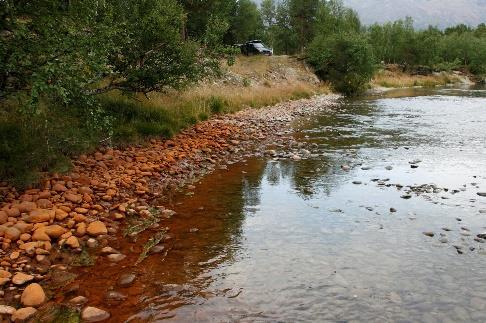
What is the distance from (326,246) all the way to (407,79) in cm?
7188

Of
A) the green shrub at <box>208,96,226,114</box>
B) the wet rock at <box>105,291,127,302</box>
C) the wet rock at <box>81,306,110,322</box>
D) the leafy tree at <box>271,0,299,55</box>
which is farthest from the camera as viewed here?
the leafy tree at <box>271,0,299,55</box>

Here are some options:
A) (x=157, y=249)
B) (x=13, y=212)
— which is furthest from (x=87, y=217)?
(x=157, y=249)

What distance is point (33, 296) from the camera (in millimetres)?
6160

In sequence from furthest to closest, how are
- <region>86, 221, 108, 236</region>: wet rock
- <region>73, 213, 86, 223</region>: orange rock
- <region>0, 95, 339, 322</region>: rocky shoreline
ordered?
<region>73, 213, 86, 223</region>: orange rock → <region>86, 221, 108, 236</region>: wet rock → <region>0, 95, 339, 322</region>: rocky shoreline

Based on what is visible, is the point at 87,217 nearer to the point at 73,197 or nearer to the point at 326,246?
the point at 73,197

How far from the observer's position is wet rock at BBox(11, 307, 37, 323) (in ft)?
18.7

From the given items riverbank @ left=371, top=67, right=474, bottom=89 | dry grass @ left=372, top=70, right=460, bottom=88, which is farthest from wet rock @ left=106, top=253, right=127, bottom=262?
dry grass @ left=372, top=70, right=460, bottom=88

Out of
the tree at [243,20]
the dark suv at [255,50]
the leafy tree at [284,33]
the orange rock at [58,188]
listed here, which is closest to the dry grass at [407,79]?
the dark suv at [255,50]

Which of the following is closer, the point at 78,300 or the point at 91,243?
the point at 78,300

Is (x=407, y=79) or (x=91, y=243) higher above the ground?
(x=407, y=79)

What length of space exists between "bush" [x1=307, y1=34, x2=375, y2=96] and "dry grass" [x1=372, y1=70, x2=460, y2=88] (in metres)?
11.7

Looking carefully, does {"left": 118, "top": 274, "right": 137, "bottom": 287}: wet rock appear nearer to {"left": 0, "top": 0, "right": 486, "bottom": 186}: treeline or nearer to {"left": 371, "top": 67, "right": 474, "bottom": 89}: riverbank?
{"left": 0, "top": 0, "right": 486, "bottom": 186}: treeline

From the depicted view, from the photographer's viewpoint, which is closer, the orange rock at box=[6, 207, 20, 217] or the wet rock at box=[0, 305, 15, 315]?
the wet rock at box=[0, 305, 15, 315]

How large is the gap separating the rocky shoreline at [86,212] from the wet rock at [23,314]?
1 centimetres
